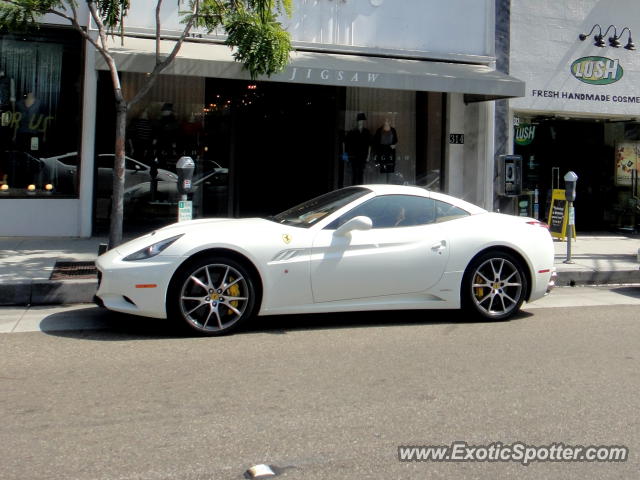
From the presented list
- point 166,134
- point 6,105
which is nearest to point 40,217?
point 6,105

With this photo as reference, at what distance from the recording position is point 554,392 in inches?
206

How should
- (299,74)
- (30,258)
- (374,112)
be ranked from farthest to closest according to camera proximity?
1. (374,112)
2. (299,74)
3. (30,258)

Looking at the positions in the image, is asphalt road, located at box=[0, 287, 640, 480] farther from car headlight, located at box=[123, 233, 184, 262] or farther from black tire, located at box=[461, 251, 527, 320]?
car headlight, located at box=[123, 233, 184, 262]

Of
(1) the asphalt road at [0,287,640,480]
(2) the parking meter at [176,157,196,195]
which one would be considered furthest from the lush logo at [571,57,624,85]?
(2) the parking meter at [176,157,196,195]

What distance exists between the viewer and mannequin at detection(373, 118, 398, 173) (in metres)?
14.9

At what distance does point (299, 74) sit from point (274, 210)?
4.25 meters

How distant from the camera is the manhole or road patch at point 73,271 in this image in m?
8.76

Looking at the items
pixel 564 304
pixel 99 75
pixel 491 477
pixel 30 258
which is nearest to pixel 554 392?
pixel 491 477

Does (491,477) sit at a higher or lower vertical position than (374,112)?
lower

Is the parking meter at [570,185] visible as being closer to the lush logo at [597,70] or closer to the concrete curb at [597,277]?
the concrete curb at [597,277]

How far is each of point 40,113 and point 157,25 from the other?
3.80 meters

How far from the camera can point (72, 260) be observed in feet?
33.1

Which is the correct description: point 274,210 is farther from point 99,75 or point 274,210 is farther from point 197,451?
point 197,451

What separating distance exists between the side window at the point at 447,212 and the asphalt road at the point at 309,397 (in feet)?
3.60
